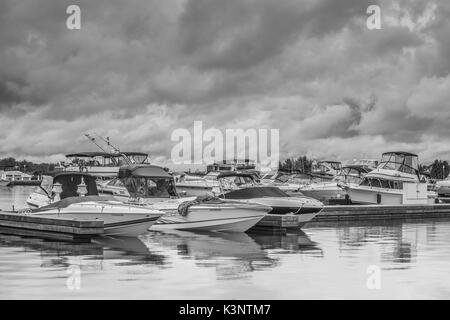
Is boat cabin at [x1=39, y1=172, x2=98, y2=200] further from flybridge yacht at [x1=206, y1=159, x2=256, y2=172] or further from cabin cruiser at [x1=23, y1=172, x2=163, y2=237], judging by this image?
flybridge yacht at [x1=206, y1=159, x2=256, y2=172]

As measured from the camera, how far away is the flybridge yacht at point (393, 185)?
48.0 m

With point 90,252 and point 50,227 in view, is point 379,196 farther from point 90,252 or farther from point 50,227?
point 90,252

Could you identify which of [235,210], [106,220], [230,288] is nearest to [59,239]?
[106,220]

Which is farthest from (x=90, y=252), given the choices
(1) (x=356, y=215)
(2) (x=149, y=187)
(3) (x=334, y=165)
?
(3) (x=334, y=165)

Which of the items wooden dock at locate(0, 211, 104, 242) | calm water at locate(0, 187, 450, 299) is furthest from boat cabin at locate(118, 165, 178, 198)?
wooden dock at locate(0, 211, 104, 242)

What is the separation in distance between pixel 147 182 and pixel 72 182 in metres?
3.72

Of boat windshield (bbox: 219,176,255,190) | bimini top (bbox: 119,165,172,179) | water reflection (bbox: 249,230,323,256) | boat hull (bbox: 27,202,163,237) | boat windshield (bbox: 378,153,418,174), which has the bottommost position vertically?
water reflection (bbox: 249,230,323,256)

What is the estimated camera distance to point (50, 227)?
23859 mm

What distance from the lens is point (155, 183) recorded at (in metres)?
31.0

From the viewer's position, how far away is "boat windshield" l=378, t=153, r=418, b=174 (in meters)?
50.8

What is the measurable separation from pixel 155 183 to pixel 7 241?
914 cm

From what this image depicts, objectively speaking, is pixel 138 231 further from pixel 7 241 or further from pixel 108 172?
pixel 108 172

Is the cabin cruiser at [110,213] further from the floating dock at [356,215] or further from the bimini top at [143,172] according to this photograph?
the floating dock at [356,215]

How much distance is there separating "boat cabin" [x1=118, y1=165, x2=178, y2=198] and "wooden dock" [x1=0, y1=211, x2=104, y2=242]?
647 cm
